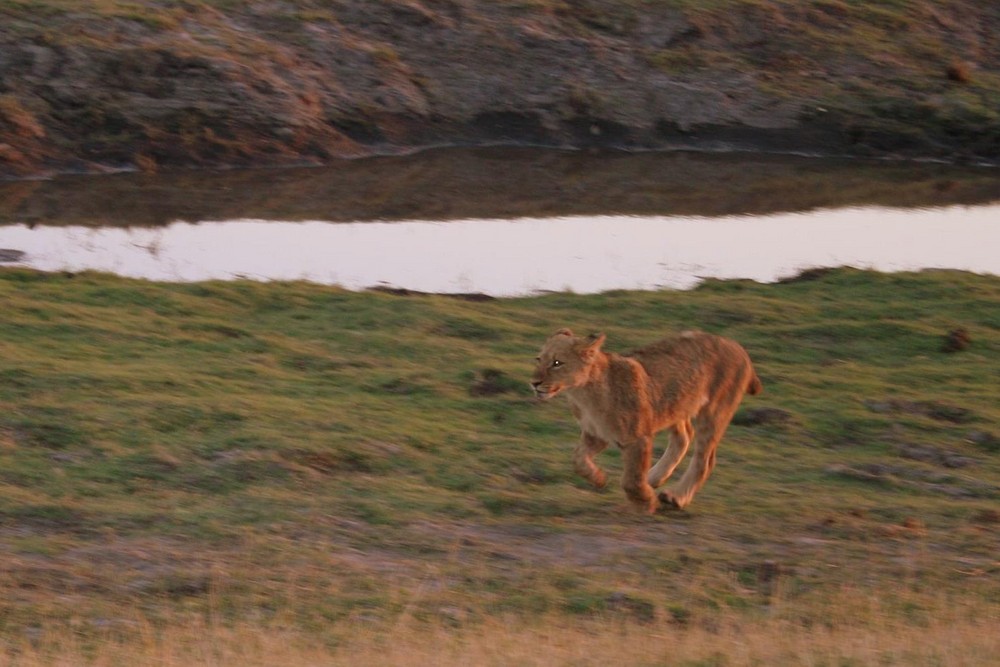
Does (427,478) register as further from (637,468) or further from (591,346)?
(591,346)

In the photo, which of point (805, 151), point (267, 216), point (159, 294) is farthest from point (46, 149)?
point (805, 151)

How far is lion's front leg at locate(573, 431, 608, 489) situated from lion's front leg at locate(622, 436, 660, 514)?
0.49 feet

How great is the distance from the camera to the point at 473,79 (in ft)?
103

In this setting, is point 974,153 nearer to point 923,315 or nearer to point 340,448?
point 923,315

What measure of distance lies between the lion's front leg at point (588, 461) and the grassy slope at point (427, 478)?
221mm

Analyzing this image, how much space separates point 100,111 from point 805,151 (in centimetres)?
1381

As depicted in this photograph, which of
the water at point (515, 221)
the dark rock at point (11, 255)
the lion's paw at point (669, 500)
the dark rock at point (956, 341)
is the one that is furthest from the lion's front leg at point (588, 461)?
the dark rock at point (11, 255)

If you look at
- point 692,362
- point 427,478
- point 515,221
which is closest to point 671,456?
point 692,362

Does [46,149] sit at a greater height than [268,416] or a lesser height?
lesser

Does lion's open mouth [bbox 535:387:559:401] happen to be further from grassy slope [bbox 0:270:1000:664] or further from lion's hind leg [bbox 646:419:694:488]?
lion's hind leg [bbox 646:419:694:488]

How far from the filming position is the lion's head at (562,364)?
28.7ft

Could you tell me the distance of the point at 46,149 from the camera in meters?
26.0

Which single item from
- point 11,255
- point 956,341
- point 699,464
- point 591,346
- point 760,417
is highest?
point 591,346

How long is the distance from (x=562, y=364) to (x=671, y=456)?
4.63ft
